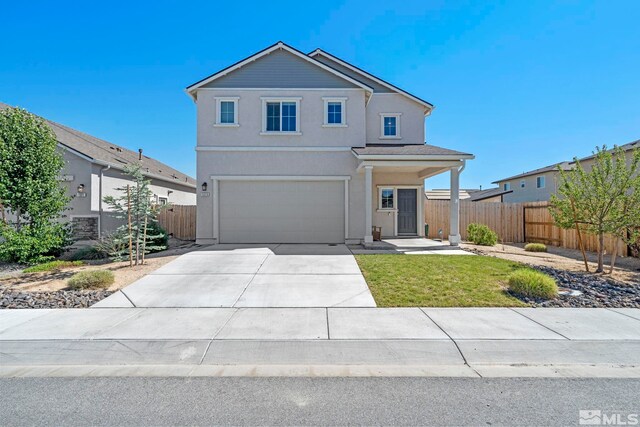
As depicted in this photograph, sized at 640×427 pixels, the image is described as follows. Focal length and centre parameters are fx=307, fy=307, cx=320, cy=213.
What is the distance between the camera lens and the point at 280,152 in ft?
42.9

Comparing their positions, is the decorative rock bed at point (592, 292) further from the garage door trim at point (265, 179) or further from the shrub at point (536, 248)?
the garage door trim at point (265, 179)

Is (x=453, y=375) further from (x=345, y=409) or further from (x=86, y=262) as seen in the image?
(x=86, y=262)

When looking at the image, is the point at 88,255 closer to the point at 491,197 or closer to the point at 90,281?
the point at 90,281

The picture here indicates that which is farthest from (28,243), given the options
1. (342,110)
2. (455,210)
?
(455,210)

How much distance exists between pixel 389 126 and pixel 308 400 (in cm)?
1435

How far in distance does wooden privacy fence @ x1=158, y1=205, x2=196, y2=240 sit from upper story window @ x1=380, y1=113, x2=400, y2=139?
10.6 metres

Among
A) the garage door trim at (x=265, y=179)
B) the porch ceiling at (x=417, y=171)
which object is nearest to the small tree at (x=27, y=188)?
the garage door trim at (x=265, y=179)

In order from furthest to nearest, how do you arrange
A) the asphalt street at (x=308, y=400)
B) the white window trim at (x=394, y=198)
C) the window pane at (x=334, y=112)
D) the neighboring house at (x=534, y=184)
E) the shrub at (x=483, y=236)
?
the neighboring house at (x=534, y=184), the white window trim at (x=394, y=198), the shrub at (x=483, y=236), the window pane at (x=334, y=112), the asphalt street at (x=308, y=400)

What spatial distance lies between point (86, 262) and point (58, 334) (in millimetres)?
6575

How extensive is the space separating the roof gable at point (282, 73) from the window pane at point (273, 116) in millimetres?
810

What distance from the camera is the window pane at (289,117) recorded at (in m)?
13.2

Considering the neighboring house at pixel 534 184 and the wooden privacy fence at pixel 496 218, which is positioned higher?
the neighboring house at pixel 534 184

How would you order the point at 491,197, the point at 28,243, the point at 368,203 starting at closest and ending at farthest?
the point at 28,243
the point at 368,203
the point at 491,197

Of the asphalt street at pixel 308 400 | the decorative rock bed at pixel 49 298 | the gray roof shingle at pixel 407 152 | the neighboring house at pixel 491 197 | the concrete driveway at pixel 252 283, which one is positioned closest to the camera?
the asphalt street at pixel 308 400
